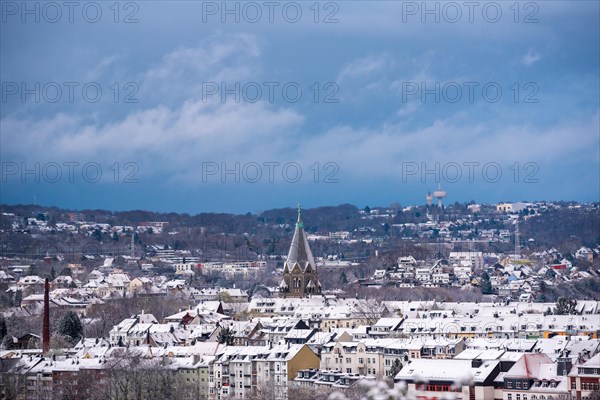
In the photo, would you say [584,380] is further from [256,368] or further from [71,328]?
[71,328]

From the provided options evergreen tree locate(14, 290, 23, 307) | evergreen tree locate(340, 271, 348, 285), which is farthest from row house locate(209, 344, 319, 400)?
evergreen tree locate(340, 271, 348, 285)

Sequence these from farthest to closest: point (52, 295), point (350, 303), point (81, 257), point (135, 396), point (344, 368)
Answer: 1. point (81, 257)
2. point (52, 295)
3. point (350, 303)
4. point (344, 368)
5. point (135, 396)

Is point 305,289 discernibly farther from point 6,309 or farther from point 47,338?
point 47,338

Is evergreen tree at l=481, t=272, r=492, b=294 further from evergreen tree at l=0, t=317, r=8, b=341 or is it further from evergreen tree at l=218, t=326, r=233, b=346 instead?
evergreen tree at l=218, t=326, r=233, b=346

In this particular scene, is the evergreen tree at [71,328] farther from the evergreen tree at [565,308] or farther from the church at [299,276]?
the evergreen tree at [565,308]

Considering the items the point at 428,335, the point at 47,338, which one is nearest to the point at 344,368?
the point at 428,335

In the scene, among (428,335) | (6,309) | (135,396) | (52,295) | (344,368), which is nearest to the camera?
(135,396)

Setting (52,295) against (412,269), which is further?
(412,269)

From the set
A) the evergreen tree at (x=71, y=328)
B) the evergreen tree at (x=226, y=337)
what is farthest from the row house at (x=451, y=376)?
the evergreen tree at (x=71, y=328)
